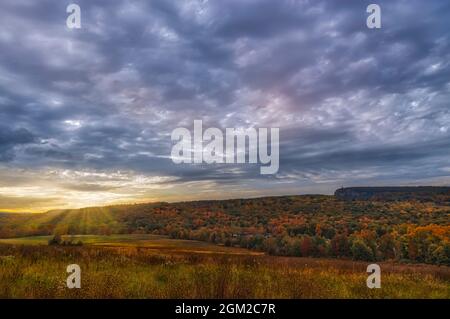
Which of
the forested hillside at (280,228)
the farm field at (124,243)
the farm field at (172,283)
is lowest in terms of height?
the forested hillside at (280,228)

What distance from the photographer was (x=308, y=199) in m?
142

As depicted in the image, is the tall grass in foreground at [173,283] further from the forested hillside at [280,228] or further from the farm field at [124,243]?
the forested hillside at [280,228]

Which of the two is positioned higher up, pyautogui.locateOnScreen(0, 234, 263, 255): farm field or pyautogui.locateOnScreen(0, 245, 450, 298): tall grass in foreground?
pyautogui.locateOnScreen(0, 245, 450, 298): tall grass in foreground

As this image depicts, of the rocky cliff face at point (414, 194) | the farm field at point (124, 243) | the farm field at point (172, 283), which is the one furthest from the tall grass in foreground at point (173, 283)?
the rocky cliff face at point (414, 194)

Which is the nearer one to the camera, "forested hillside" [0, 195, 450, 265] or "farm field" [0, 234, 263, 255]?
"farm field" [0, 234, 263, 255]

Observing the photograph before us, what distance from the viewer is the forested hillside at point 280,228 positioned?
46.8m

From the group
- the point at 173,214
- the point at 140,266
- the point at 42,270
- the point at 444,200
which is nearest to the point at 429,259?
the point at 140,266

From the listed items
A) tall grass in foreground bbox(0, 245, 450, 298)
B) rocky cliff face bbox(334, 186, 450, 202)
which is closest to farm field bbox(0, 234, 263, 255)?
tall grass in foreground bbox(0, 245, 450, 298)

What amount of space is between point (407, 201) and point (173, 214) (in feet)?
288

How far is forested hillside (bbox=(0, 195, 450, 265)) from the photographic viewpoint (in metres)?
46.8

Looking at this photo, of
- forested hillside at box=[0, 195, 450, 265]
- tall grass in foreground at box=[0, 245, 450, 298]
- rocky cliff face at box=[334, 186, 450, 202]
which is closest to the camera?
tall grass in foreground at box=[0, 245, 450, 298]

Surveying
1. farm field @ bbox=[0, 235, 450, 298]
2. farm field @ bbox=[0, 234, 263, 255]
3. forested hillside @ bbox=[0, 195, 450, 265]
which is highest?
farm field @ bbox=[0, 235, 450, 298]

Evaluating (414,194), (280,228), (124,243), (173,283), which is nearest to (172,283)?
(173,283)

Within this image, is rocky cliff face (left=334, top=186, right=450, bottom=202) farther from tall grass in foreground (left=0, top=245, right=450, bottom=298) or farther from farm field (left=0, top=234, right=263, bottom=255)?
tall grass in foreground (left=0, top=245, right=450, bottom=298)
